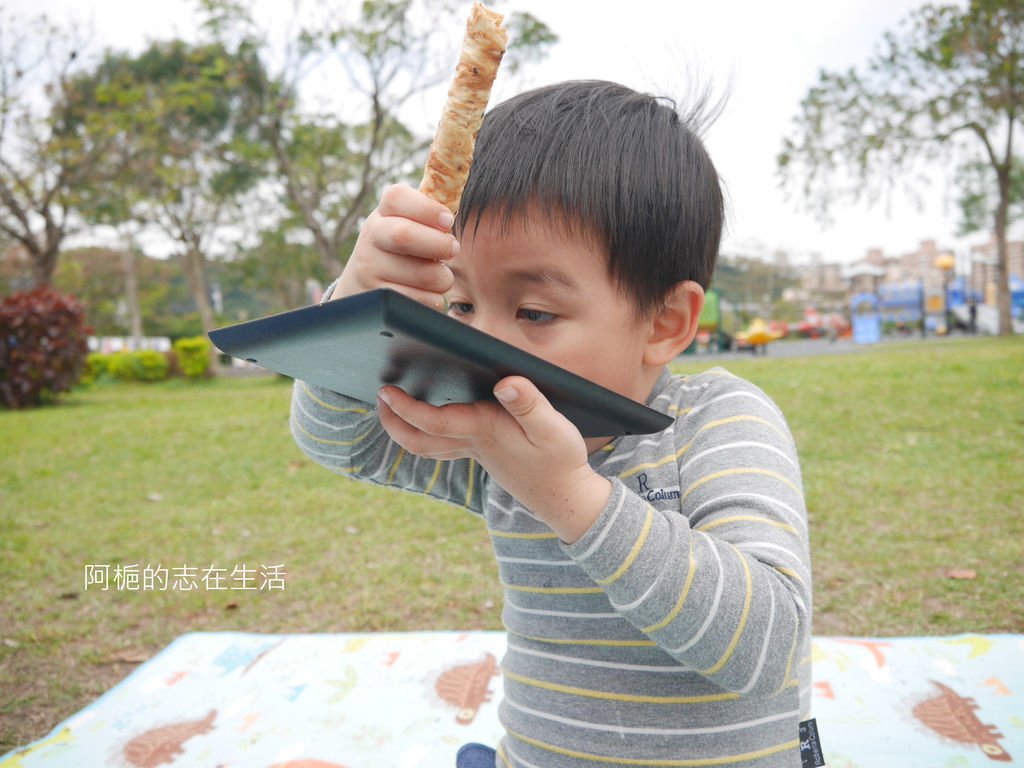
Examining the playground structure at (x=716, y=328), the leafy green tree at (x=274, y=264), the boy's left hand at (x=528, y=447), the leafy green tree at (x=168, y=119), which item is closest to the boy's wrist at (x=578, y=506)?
the boy's left hand at (x=528, y=447)

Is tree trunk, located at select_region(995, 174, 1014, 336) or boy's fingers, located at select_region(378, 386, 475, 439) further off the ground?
tree trunk, located at select_region(995, 174, 1014, 336)

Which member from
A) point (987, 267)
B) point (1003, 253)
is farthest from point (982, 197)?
point (987, 267)

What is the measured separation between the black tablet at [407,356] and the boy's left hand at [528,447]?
0.07 feet

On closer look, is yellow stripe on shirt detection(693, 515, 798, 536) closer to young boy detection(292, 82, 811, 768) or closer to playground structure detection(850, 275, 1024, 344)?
young boy detection(292, 82, 811, 768)

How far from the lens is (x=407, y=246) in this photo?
36.2 inches

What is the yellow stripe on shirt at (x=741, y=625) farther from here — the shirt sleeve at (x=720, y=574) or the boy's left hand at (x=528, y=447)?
the boy's left hand at (x=528, y=447)

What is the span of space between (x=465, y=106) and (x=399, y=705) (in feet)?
6.25

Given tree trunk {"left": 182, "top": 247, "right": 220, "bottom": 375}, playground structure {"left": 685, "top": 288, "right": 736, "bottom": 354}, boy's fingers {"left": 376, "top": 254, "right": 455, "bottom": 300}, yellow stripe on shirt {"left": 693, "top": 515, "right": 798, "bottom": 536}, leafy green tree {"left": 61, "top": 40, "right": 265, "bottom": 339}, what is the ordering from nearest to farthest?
boy's fingers {"left": 376, "top": 254, "right": 455, "bottom": 300}, yellow stripe on shirt {"left": 693, "top": 515, "right": 798, "bottom": 536}, leafy green tree {"left": 61, "top": 40, "right": 265, "bottom": 339}, playground structure {"left": 685, "top": 288, "right": 736, "bottom": 354}, tree trunk {"left": 182, "top": 247, "right": 220, "bottom": 375}

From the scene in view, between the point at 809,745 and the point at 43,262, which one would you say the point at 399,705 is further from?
the point at 43,262

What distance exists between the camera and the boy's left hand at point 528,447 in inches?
35.4

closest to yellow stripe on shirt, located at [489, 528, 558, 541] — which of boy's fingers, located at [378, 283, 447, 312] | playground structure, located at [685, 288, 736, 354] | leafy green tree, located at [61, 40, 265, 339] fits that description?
boy's fingers, located at [378, 283, 447, 312]

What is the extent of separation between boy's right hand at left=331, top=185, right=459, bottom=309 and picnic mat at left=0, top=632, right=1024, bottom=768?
1.56 m

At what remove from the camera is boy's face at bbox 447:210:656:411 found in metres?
1.08

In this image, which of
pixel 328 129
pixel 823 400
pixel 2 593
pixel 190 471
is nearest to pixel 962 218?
pixel 328 129
